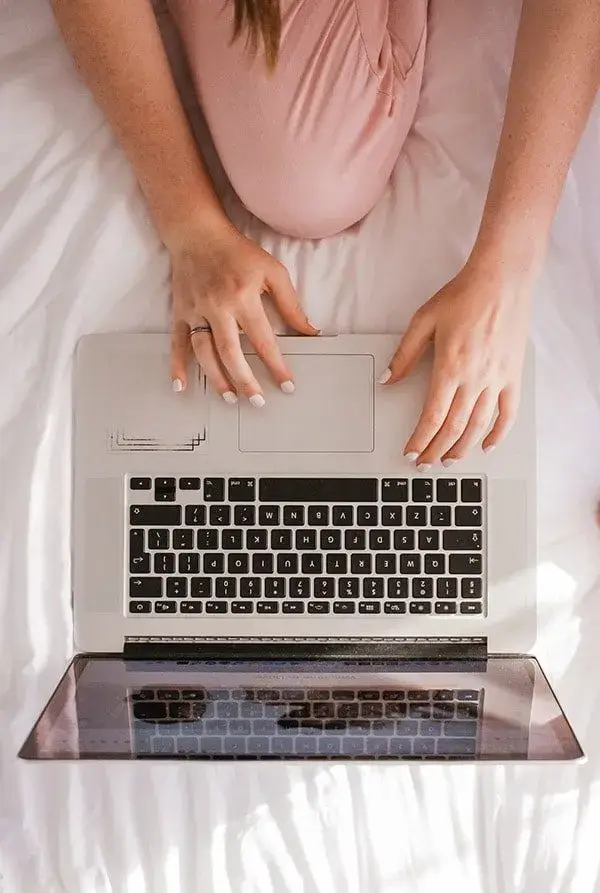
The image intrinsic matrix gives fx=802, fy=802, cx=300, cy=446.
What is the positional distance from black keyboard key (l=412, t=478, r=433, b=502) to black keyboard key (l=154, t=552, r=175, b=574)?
0.25 m

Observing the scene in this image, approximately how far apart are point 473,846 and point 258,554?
39cm

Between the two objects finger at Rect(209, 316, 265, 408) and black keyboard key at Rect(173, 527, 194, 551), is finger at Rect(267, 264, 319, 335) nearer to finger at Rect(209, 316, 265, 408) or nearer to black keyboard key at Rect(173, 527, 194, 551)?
finger at Rect(209, 316, 265, 408)

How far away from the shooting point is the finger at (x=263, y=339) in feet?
2.52

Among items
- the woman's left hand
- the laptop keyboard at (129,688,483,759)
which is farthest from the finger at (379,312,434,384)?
the laptop keyboard at (129,688,483,759)

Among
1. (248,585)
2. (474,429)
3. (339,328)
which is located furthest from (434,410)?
(248,585)

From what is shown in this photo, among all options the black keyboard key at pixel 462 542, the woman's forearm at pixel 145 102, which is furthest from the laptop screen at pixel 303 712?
the woman's forearm at pixel 145 102

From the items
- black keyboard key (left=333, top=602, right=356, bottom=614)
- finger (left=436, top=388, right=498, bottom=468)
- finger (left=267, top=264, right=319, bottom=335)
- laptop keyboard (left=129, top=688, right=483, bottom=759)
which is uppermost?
finger (left=267, top=264, right=319, bottom=335)

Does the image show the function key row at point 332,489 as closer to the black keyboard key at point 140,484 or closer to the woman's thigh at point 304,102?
the black keyboard key at point 140,484

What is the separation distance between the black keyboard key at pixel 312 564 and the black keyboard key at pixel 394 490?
0.09 meters

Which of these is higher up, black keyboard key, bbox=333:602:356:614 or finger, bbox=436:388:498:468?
finger, bbox=436:388:498:468

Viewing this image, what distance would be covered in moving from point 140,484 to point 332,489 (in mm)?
191

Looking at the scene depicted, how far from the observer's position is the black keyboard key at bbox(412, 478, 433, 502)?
79cm

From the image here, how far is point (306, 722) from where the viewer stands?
741 millimetres

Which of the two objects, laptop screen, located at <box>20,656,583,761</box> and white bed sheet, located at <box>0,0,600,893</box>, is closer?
laptop screen, located at <box>20,656,583,761</box>
